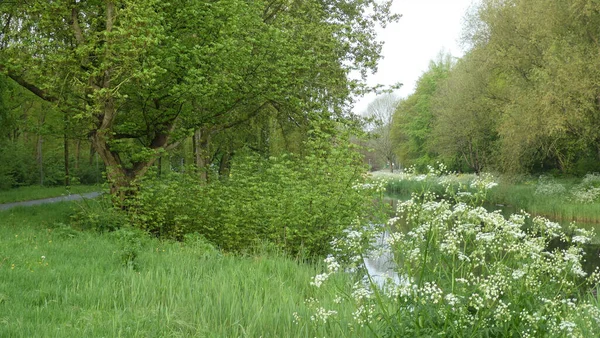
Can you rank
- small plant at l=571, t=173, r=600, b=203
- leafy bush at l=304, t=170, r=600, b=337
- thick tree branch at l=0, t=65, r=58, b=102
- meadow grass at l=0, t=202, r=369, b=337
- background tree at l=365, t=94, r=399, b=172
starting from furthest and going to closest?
background tree at l=365, t=94, r=399, b=172 → small plant at l=571, t=173, r=600, b=203 → thick tree branch at l=0, t=65, r=58, b=102 → meadow grass at l=0, t=202, r=369, b=337 → leafy bush at l=304, t=170, r=600, b=337

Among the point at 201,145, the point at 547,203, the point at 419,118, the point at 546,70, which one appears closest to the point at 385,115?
the point at 419,118

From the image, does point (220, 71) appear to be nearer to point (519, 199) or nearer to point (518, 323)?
point (518, 323)

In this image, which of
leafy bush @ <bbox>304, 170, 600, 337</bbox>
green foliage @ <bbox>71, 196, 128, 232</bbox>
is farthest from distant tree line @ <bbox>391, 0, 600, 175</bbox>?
leafy bush @ <bbox>304, 170, 600, 337</bbox>

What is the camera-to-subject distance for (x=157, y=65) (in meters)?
12.8

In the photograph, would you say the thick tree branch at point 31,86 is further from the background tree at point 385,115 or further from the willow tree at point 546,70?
the background tree at point 385,115

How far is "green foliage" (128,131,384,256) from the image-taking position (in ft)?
37.7

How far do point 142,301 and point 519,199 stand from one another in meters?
27.8

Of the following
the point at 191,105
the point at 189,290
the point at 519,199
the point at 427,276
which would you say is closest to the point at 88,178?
the point at 191,105

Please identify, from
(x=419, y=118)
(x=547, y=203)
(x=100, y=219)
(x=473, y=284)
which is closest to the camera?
(x=473, y=284)

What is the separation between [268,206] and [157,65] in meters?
4.49

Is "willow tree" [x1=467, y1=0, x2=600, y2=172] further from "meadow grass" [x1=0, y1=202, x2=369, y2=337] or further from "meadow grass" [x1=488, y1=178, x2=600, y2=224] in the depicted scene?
"meadow grass" [x1=0, y1=202, x2=369, y2=337]

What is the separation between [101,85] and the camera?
515 inches

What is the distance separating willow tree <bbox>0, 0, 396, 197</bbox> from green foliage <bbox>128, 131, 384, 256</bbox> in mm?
1259

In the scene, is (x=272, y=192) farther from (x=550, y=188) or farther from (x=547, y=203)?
(x=550, y=188)
